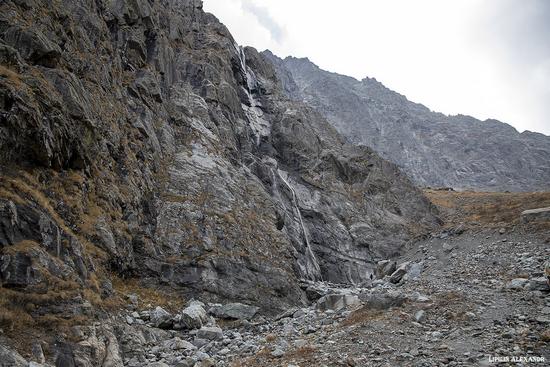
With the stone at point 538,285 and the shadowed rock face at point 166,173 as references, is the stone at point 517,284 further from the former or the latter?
the shadowed rock face at point 166,173

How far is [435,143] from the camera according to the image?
17550 cm

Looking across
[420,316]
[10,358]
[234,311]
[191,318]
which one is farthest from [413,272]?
[10,358]

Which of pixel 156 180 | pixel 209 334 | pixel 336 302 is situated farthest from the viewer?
pixel 156 180

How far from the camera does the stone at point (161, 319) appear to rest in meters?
19.2

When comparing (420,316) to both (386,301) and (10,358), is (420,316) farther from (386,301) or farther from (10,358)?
(10,358)

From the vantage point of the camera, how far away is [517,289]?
17922 mm

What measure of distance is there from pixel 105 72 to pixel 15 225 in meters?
19.1

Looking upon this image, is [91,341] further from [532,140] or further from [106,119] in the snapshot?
[532,140]

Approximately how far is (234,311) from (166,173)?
45.9 feet

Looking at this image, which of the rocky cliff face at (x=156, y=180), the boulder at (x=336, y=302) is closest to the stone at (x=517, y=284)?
the boulder at (x=336, y=302)

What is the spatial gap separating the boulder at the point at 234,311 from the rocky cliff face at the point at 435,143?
5274 inches

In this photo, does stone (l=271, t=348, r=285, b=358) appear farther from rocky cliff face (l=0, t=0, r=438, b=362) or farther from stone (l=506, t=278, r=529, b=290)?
stone (l=506, t=278, r=529, b=290)

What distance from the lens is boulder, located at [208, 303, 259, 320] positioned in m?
22.4

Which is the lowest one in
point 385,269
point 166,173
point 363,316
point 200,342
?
point 200,342
